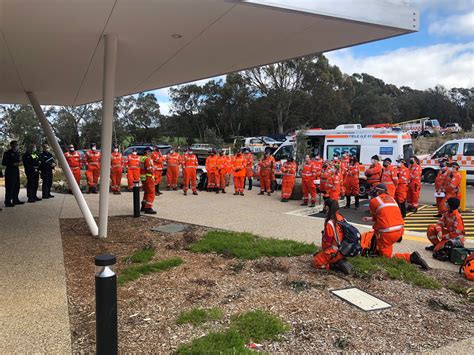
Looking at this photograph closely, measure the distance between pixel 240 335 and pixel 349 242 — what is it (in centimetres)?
258

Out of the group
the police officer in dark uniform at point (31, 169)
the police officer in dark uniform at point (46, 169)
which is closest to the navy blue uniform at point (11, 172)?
the police officer in dark uniform at point (31, 169)

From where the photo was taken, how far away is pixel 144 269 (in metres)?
5.87

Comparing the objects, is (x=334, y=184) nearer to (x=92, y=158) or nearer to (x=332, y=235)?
(x=332, y=235)

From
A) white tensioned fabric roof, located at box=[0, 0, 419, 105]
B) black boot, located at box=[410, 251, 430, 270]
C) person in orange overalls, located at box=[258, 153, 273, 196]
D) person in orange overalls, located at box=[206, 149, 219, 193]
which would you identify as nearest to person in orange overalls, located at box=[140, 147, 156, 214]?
white tensioned fabric roof, located at box=[0, 0, 419, 105]

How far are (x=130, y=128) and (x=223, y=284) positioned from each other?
58.5 m

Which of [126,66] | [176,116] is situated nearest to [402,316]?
[126,66]

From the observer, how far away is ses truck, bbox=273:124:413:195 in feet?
51.1

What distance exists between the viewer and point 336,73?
5706 centimetres

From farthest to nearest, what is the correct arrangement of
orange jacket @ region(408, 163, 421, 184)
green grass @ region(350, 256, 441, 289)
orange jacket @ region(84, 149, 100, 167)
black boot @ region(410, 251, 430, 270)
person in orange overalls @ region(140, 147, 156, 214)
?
orange jacket @ region(84, 149, 100, 167)
orange jacket @ region(408, 163, 421, 184)
person in orange overalls @ region(140, 147, 156, 214)
black boot @ region(410, 251, 430, 270)
green grass @ region(350, 256, 441, 289)

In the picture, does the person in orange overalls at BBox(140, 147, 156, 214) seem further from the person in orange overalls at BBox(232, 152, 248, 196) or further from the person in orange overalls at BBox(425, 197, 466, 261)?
the person in orange overalls at BBox(425, 197, 466, 261)

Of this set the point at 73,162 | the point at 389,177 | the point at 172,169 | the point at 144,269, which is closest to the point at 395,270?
the point at 144,269

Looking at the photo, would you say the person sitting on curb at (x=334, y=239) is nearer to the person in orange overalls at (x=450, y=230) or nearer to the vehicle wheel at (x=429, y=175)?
the person in orange overalls at (x=450, y=230)

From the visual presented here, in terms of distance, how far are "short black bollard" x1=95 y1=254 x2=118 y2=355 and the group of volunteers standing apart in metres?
10.3

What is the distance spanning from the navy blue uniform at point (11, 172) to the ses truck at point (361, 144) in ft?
32.0
